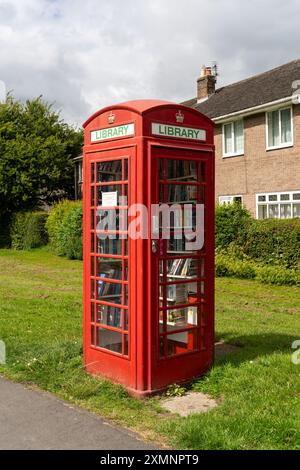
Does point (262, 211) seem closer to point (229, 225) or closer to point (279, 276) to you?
point (229, 225)

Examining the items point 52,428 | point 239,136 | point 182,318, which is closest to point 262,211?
point 239,136

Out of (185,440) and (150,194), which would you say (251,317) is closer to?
(150,194)

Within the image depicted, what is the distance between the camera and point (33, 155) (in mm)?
33531

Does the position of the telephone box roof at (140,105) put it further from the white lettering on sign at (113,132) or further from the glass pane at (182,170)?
the glass pane at (182,170)

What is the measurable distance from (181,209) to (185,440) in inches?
97.2

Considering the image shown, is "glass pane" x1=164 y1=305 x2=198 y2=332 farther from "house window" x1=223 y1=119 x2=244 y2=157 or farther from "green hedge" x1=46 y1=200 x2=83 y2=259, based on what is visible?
"house window" x1=223 y1=119 x2=244 y2=157

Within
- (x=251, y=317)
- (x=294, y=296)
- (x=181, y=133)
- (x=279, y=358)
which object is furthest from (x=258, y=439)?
(x=294, y=296)

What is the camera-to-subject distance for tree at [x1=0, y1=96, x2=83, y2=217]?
1292 inches

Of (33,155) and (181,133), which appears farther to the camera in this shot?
(33,155)

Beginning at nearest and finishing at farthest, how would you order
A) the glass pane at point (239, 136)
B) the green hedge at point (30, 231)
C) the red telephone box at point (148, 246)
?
the red telephone box at point (148, 246) → the glass pane at point (239, 136) → the green hedge at point (30, 231)

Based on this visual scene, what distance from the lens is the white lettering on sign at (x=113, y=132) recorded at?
547 cm

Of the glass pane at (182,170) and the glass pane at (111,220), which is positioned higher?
the glass pane at (182,170)

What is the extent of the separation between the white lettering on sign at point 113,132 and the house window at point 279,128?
15458 mm

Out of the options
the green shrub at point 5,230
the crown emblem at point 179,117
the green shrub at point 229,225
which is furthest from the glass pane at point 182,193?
the green shrub at point 5,230
